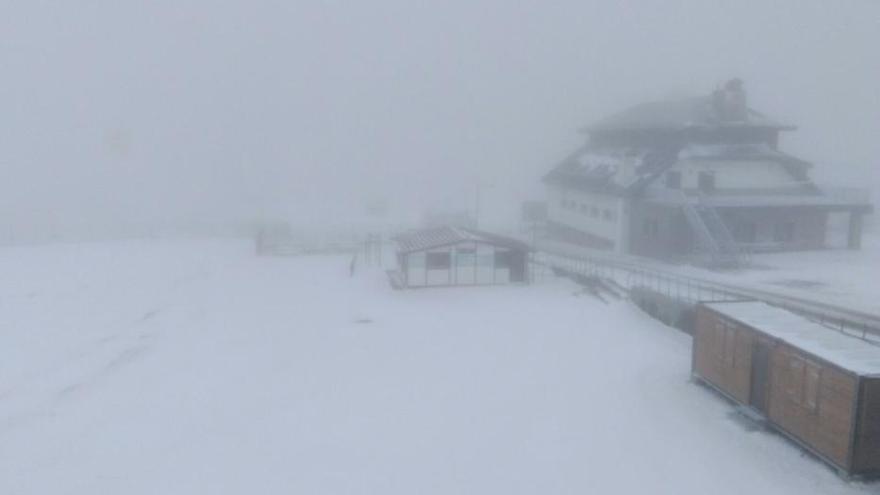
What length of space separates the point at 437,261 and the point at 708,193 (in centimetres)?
1464

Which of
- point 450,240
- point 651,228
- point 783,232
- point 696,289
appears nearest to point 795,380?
point 696,289

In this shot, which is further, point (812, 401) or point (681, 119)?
point (681, 119)

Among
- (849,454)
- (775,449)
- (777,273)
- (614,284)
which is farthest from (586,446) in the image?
(777,273)

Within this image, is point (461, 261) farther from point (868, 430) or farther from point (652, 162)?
point (868, 430)

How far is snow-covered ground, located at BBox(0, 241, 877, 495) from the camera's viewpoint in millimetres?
14414

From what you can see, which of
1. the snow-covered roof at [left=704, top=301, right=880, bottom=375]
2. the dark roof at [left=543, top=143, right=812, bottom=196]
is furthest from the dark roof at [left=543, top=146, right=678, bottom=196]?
the snow-covered roof at [left=704, top=301, right=880, bottom=375]

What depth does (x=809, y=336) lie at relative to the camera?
16.2 meters

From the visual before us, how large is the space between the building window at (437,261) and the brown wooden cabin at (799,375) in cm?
1367

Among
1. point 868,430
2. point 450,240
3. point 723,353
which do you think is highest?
point 450,240

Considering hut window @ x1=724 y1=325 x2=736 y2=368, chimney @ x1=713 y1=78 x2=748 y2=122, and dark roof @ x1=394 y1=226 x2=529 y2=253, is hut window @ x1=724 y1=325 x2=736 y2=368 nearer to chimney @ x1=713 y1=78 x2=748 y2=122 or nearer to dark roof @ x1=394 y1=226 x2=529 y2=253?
dark roof @ x1=394 y1=226 x2=529 y2=253

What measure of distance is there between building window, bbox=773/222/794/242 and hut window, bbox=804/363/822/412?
2429 centimetres


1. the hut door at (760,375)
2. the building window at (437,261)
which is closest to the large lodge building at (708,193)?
the building window at (437,261)

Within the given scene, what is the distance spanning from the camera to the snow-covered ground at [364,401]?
1441cm

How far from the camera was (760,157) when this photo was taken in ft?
128
